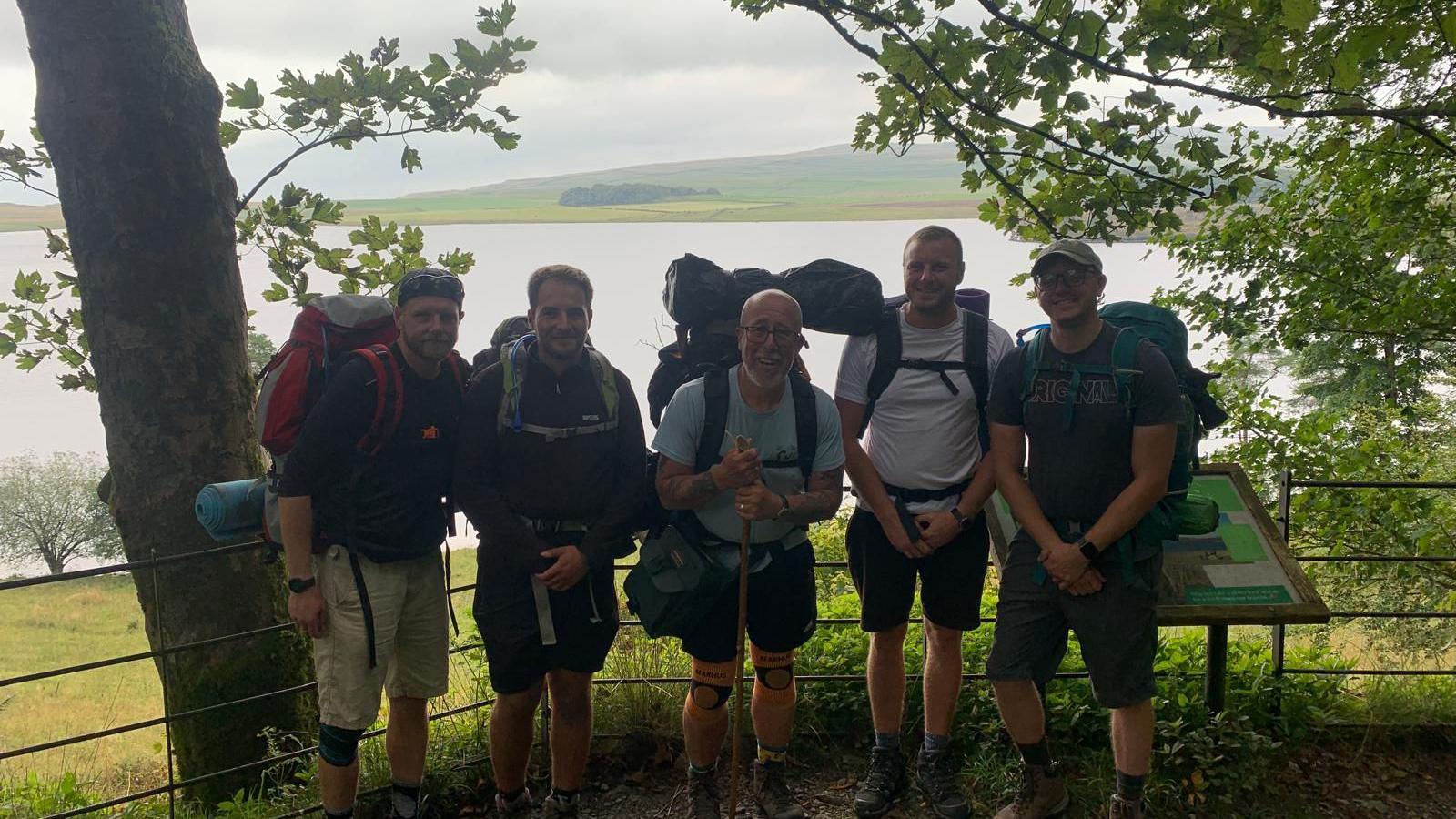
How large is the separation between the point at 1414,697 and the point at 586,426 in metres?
4.11

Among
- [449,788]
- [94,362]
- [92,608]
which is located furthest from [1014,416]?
[92,608]

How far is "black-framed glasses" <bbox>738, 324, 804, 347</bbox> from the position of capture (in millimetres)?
3105

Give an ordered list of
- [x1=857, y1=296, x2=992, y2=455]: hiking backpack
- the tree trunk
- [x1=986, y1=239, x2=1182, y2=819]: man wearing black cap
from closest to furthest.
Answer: [x1=986, y1=239, x2=1182, y2=819]: man wearing black cap, [x1=857, y1=296, x2=992, y2=455]: hiking backpack, the tree trunk

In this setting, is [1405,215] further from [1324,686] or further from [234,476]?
[234,476]

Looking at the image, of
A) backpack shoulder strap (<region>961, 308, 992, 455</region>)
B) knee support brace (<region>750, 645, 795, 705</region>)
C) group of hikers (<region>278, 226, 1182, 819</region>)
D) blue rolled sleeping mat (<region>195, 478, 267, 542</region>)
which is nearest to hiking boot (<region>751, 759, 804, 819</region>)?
group of hikers (<region>278, 226, 1182, 819</region>)

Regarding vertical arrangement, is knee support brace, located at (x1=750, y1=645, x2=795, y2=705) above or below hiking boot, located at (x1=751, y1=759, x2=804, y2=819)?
above

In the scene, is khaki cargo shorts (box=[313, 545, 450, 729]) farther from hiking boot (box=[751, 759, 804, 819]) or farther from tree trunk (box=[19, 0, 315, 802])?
tree trunk (box=[19, 0, 315, 802])

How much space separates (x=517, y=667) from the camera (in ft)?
10.6

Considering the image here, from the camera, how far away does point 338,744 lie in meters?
3.12

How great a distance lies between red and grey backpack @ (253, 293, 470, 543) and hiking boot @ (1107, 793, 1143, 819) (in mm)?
2876

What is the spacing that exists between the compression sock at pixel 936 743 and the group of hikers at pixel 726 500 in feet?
0.44

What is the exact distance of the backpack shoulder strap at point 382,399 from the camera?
2.98 m

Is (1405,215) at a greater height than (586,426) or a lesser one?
greater

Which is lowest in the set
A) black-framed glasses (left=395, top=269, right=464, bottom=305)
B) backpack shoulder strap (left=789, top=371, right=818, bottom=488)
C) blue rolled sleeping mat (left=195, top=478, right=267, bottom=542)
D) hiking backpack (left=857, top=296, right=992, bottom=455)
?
blue rolled sleeping mat (left=195, top=478, right=267, bottom=542)
